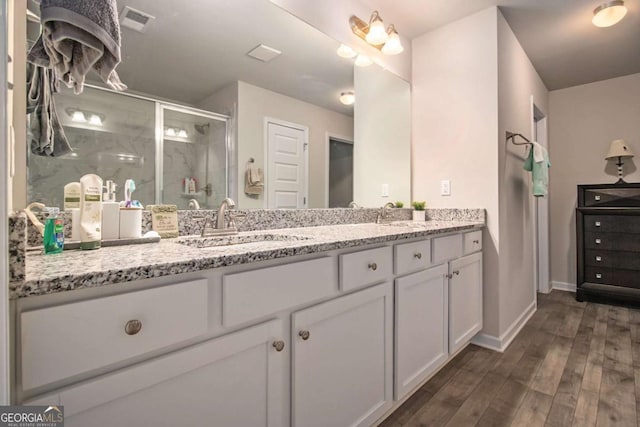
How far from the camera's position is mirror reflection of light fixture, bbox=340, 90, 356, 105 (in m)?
2.06

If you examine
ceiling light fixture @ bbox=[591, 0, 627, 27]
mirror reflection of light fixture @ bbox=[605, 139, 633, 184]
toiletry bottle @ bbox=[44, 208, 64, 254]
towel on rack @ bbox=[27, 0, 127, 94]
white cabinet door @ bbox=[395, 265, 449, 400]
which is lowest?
white cabinet door @ bbox=[395, 265, 449, 400]

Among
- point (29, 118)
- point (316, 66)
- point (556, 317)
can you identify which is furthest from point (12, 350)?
point (556, 317)

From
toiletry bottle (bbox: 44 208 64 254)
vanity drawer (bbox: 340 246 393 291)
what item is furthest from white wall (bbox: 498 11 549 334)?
toiletry bottle (bbox: 44 208 64 254)

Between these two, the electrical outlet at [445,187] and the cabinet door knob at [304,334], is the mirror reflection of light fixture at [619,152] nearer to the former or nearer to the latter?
the electrical outlet at [445,187]

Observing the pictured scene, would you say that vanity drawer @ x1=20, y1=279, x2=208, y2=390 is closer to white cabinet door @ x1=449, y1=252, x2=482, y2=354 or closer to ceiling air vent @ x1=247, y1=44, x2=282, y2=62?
ceiling air vent @ x1=247, y1=44, x2=282, y2=62

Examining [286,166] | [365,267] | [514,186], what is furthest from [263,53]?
[514,186]

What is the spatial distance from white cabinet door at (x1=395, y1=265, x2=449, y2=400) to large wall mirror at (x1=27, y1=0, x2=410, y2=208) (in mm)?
735

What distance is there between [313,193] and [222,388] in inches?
48.6

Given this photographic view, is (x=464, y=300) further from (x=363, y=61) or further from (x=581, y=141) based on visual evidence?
(x=581, y=141)

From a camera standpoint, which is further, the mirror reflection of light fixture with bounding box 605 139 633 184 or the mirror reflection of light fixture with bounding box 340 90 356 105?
the mirror reflection of light fixture with bounding box 605 139 633 184

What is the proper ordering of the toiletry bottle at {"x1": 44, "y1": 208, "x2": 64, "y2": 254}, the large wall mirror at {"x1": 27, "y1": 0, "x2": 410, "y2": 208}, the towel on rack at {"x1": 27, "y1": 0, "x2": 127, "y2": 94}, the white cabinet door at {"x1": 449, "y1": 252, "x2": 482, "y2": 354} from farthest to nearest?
the white cabinet door at {"x1": 449, "y1": 252, "x2": 482, "y2": 354} → the large wall mirror at {"x1": 27, "y1": 0, "x2": 410, "y2": 208} → the toiletry bottle at {"x1": 44, "y1": 208, "x2": 64, "y2": 254} → the towel on rack at {"x1": 27, "y1": 0, "x2": 127, "y2": 94}

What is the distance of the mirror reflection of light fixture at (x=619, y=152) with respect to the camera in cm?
312

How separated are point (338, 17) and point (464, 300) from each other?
1.92 meters

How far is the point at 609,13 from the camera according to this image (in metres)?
2.10
